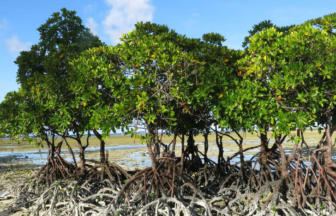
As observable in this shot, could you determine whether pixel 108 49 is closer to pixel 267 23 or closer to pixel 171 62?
pixel 171 62

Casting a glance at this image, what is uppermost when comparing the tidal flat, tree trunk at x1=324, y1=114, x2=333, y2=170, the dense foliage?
the dense foliage

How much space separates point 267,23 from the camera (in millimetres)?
11133

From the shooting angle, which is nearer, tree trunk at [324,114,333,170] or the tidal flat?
tree trunk at [324,114,333,170]

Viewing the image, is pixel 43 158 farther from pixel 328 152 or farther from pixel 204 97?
pixel 328 152

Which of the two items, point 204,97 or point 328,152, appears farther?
point 328,152

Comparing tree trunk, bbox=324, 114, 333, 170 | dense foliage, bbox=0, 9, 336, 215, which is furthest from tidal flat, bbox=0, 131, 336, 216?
tree trunk, bbox=324, 114, 333, 170

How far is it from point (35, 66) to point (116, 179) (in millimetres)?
5032

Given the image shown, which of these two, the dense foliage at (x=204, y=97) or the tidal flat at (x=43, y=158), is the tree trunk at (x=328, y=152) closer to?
the dense foliage at (x=204, y=97)

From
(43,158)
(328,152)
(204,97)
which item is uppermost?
(204,97)

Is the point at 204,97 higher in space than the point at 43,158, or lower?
higher

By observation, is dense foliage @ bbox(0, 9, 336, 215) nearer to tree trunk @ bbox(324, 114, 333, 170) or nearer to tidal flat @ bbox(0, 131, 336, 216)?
tree trunk @ bbox(324, 114, 333, 170)

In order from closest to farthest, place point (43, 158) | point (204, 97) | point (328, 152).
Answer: point (204, 97) → point (328, 152) → point (43, 158)

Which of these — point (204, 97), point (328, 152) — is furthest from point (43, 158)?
point (328, 152)

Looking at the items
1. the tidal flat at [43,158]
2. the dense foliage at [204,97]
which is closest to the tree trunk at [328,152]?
the dense foliage at [204,97]
